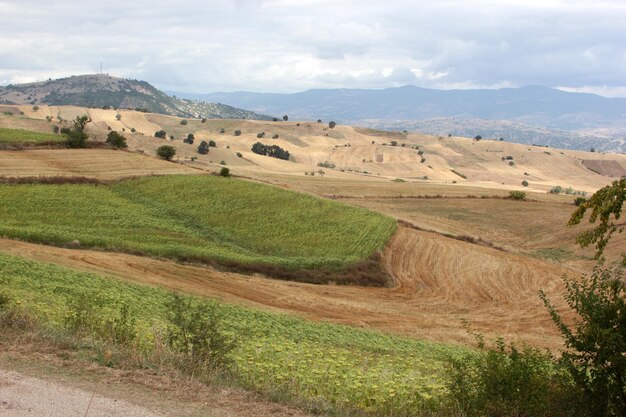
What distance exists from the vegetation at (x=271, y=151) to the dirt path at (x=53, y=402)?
128074 mm

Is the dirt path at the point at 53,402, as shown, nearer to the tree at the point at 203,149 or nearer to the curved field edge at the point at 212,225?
the curved field edge at the point at 212,225

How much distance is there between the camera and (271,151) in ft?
457

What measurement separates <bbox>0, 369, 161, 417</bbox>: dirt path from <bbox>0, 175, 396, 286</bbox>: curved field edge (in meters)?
28.2

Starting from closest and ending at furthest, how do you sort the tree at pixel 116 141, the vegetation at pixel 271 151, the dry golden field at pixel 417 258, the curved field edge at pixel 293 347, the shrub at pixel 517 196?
the curved field edge at pixel 293 347 → the dry golden field at pixel 417 258 → the tree at pixel 116 141 → the shrub at pixel 517 196 → the vegetation at pixel 271 151

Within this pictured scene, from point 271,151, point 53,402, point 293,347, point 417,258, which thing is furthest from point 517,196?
point 271,151

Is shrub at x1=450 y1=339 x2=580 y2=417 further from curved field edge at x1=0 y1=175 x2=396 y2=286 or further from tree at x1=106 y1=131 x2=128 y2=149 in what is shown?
tree at x1=106 y1=131 x2=128 y2=149

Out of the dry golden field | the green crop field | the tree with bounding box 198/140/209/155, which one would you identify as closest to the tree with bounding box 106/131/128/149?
the dry golden field

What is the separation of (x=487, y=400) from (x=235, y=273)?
91.2 feet

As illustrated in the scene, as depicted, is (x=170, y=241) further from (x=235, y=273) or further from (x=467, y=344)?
(x=467, y=344)

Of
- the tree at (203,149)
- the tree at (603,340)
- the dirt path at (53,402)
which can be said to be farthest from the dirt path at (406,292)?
the tree at (203,149)

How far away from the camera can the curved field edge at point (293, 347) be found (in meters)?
11.0

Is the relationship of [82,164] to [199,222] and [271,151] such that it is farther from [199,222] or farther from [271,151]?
[271,151]

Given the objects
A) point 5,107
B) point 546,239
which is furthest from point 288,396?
point 5,107

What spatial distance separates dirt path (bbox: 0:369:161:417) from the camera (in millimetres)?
8625
